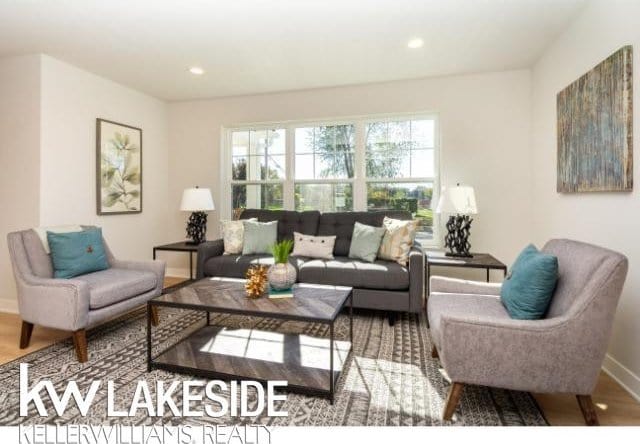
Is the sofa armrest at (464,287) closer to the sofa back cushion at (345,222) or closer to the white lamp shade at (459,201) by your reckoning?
the white lamp shade at (459,201)

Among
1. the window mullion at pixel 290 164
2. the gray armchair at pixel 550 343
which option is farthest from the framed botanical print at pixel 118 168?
the gray armchair at pixel 550 343

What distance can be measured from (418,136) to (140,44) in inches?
113

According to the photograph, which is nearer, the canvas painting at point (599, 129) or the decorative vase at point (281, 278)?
the canvas painting at point (599, 129)

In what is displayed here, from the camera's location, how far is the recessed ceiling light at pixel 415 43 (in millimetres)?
2922

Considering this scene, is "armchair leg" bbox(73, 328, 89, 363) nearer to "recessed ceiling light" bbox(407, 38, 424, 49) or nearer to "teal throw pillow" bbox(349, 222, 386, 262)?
"teal throw pillow" bbox(349, 222, 386, 262)

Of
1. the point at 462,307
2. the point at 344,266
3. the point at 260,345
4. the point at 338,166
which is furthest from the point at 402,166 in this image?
the point at 260,345

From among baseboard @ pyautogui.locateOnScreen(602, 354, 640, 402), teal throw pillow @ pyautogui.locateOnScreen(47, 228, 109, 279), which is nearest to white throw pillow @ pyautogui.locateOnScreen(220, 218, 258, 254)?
teal throw pillow @ pyautogui.locateOnScreen(47, 228, 109, 279)

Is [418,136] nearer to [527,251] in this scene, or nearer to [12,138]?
[527,251]

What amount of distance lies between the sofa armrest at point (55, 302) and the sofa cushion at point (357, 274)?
1608 mm

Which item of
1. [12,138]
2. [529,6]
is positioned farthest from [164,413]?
[529,6]

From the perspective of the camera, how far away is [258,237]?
3637 mm

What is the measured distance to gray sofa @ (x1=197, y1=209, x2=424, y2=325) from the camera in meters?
2.89

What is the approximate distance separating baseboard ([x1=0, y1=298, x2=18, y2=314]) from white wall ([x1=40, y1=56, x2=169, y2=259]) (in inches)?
32.8

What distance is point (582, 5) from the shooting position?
2.43 m
